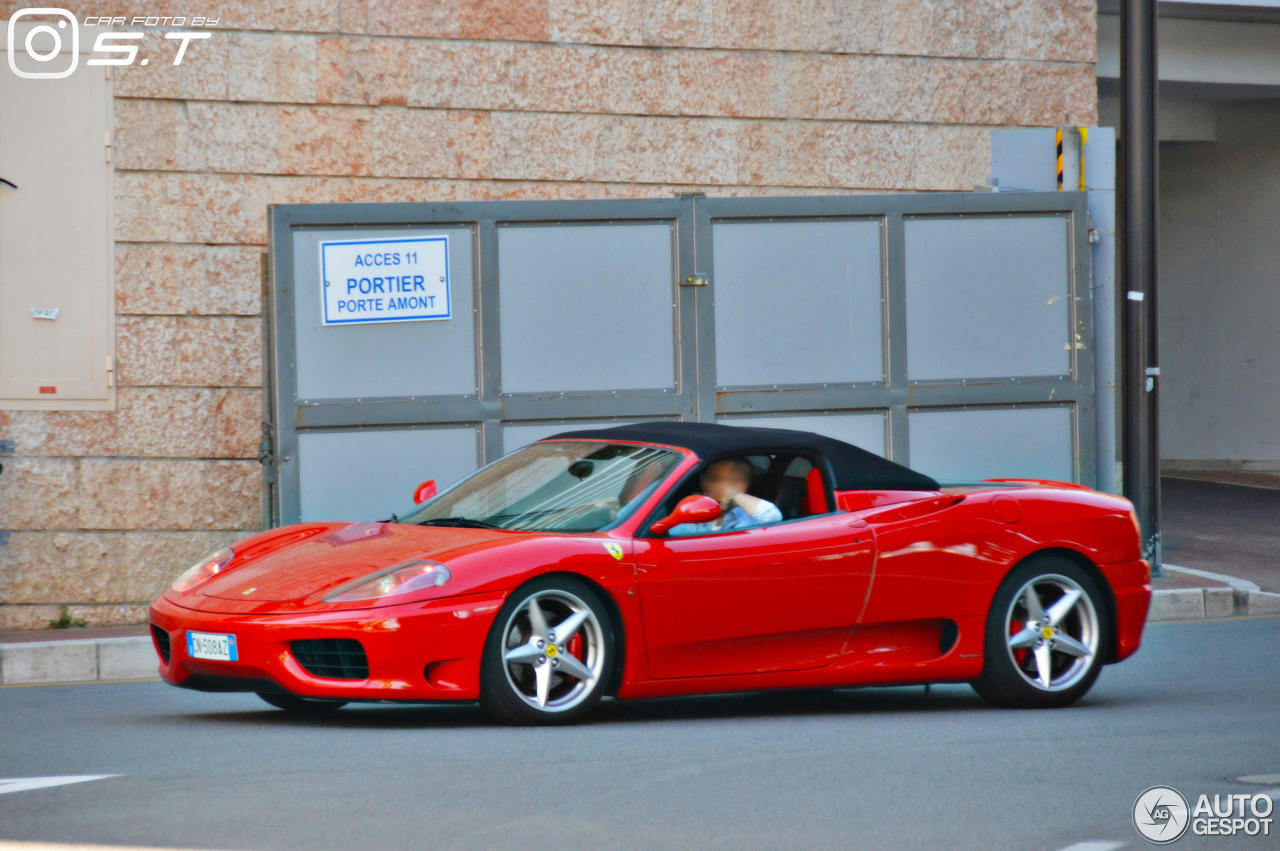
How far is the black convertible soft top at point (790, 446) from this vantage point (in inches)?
275

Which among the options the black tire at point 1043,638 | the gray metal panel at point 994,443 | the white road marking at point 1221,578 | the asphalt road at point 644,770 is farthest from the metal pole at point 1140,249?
the black tire at point 1043,638

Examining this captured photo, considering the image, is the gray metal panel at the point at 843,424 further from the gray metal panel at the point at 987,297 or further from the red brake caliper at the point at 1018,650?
the red brake caliper at the point at 1018,650

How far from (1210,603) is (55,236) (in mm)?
8269

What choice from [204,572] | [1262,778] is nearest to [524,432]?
[204,572]

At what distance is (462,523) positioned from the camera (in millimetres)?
6809

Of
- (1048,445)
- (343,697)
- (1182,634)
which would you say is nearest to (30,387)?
(343,697)

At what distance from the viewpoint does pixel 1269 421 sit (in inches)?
879

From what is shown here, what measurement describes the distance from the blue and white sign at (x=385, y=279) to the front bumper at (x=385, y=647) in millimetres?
4555

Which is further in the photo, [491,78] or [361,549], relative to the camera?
[491,78]

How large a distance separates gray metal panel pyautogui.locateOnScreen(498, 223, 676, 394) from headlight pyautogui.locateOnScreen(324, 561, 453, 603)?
Result: 4.55 meters

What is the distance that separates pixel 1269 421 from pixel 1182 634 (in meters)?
13.3

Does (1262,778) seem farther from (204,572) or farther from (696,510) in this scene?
(204,572)

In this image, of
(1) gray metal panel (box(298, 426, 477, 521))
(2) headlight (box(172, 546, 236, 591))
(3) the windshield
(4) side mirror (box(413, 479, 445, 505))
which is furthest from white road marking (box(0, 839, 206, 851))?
(1) gray metal panel (box(298, 426, 477, 521))

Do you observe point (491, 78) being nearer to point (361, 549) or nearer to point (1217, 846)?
point (361, 549)
